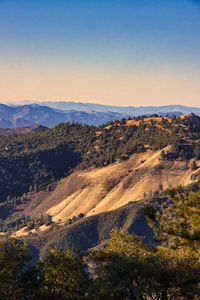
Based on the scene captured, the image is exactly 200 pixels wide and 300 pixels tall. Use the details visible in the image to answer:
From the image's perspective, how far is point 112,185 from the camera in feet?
433

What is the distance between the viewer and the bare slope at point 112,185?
391ft

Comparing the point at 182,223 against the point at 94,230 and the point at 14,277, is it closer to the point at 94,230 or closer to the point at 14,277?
the point at 14,277

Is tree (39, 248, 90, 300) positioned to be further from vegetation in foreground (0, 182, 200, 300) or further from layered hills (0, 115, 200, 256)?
layered hills (0, 115, 200, 256)

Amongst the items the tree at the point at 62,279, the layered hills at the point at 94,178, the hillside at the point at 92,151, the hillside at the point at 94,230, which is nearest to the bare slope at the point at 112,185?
the layered hills at the point at 94,178

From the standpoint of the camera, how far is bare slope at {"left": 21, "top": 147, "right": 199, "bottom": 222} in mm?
119113

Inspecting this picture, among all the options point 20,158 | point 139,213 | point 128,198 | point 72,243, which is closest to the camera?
point 72,243

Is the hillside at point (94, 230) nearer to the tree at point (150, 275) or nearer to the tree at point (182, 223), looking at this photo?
the tree at point (182, 223)

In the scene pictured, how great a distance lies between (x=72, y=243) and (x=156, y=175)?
54.2 meters

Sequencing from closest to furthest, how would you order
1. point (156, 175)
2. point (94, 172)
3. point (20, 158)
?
point (156, 175)
point (94, 172)
point (20, 158)

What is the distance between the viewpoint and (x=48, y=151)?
18262 centimetres

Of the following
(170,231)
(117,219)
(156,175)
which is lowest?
(117,219)

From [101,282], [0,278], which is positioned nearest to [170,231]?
[101,282]

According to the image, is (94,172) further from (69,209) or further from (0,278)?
(0,278)

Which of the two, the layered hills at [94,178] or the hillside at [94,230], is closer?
the hillside at [94,230]
